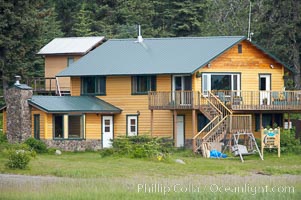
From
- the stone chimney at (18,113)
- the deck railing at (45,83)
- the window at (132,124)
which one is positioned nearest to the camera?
the stone chimney at (18,113)

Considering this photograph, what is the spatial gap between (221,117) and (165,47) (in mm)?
7590

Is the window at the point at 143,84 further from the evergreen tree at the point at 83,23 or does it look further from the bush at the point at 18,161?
the evergreen tree at the point at 83,23

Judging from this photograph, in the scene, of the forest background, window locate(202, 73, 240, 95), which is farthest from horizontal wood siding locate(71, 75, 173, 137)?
the forest background

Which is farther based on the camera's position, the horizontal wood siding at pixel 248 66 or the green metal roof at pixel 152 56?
the horizontal wood siding at pixel 248 66

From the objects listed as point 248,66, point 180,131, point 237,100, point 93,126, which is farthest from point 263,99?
point 93,126

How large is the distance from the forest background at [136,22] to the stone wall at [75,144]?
38.3ft

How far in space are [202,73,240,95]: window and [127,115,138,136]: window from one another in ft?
14.1

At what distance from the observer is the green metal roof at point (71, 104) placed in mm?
50281

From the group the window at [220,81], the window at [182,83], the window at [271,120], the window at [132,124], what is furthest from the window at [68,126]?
the window at [271,120]

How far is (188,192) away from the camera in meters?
29.5

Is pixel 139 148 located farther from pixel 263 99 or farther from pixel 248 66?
pixel 248 66

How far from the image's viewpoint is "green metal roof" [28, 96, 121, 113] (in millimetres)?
50281

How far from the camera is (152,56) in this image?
176 ft

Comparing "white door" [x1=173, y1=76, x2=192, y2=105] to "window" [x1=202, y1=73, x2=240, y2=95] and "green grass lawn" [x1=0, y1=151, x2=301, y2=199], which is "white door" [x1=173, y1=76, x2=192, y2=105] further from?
"green grass lawn" [x1=0, y1=151, x2=301, y2=199]
